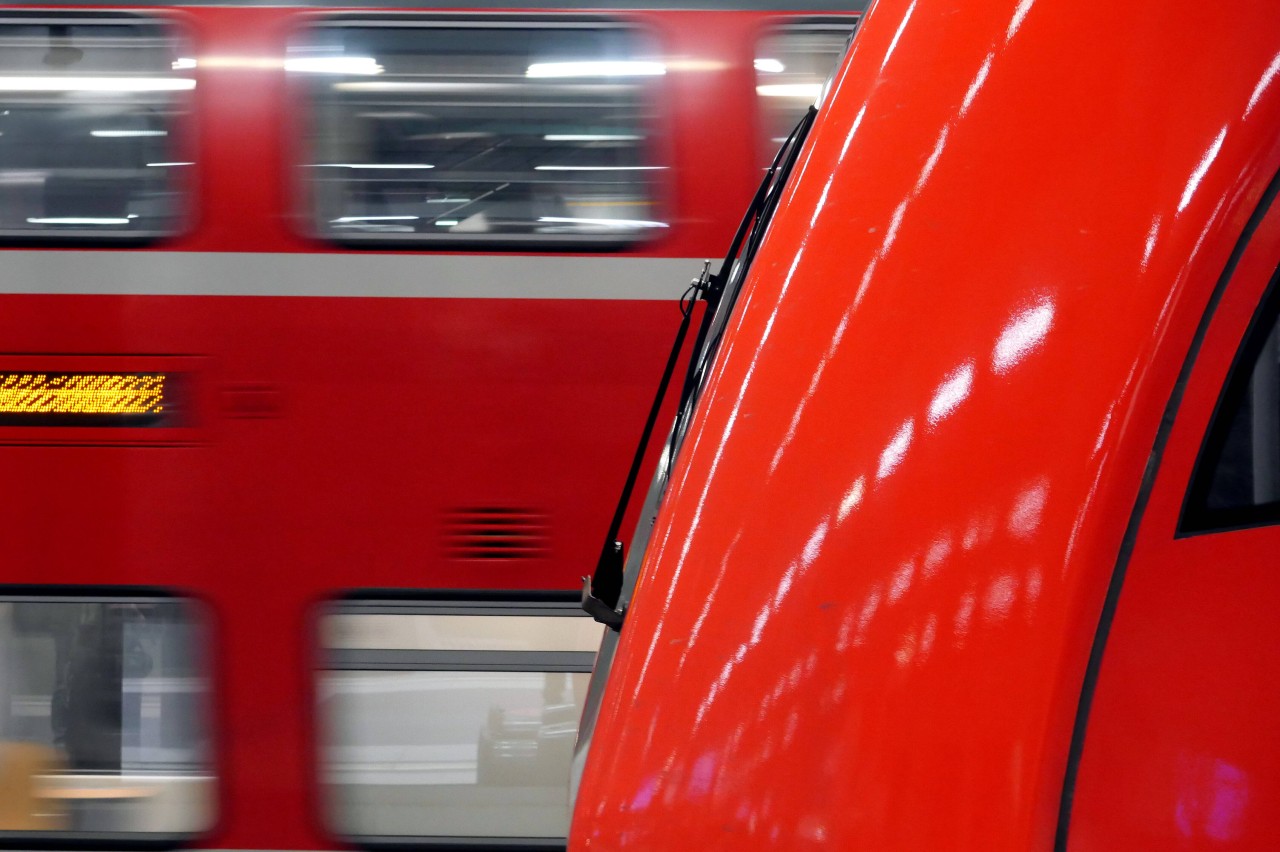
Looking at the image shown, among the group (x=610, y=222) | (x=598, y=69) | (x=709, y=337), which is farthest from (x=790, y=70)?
(x=709, y=337)

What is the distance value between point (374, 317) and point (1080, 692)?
3.02 m

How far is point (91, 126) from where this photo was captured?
3953 millimetres

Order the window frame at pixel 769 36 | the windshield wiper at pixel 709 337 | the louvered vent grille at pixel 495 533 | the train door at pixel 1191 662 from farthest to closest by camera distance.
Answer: the window frame at pixel 769 36 < the louvered vent grille at pixel 495 533 < the windshield wiper at pixel 709 337 < the train door at pixel 1191 662

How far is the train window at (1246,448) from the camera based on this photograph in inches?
45.5

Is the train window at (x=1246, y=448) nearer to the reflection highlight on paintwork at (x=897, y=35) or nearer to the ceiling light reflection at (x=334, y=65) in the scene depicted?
the reflection highlight on paintwork at (x=897, y=35)

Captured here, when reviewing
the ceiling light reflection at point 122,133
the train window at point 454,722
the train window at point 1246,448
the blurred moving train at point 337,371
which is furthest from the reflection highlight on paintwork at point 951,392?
the ceiling light reflection at point 122,133

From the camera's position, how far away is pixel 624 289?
153 inches

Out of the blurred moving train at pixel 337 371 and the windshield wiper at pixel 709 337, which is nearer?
the windshield wiper at pixel 709 337

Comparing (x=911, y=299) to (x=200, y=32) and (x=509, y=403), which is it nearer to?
(x=509, y=403)

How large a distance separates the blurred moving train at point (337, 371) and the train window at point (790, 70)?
2 cm

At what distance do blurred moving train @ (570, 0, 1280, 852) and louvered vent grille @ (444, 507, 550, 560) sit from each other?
8.38 ft

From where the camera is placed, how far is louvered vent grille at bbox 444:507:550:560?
384cm

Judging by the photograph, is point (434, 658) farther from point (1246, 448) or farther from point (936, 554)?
point (1246, 448)

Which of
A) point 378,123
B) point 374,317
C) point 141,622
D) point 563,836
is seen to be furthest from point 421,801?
point 378,123
